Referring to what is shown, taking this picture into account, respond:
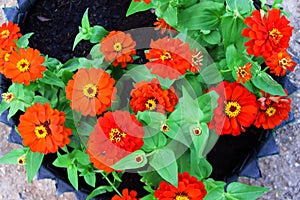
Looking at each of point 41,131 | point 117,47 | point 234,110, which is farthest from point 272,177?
point 41,131

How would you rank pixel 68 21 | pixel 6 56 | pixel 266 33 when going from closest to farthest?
pixel 266 33, pixel 6 56, pixel 68 21

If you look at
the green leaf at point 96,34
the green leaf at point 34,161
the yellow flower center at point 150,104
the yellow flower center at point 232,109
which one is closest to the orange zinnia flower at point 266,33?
the yellow flower center at point 232,109

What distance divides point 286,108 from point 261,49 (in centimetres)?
14

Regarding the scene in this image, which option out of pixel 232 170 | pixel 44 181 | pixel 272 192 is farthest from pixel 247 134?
pixel 44 181

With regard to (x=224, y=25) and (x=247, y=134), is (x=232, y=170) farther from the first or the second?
(x=224, y=25)

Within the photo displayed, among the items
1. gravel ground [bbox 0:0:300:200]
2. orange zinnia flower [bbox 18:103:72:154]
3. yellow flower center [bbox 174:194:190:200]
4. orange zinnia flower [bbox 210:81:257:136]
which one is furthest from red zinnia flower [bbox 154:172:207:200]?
gravel ground [bbox 0:0:300:200]

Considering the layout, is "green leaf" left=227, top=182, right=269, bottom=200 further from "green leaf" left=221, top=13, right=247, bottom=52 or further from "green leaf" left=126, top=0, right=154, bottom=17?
"green leaf" left=126, top=0, right=154, bottom=17

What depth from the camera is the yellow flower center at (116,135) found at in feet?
2.96

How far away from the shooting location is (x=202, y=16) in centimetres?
101

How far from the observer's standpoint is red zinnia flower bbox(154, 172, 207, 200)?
903 mm

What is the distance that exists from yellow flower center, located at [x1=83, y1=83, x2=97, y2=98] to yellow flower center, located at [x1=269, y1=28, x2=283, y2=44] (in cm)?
36

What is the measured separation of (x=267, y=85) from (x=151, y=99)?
0.78 ft

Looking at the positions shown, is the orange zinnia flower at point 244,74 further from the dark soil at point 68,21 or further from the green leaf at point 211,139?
the dark soil at point 68,21

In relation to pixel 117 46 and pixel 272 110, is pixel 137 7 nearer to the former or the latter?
pixel 117 46
